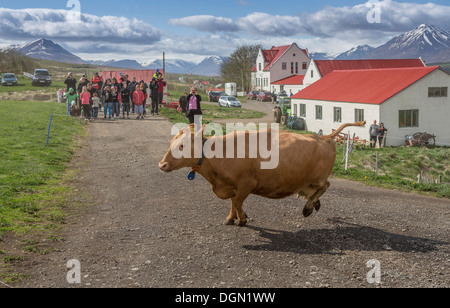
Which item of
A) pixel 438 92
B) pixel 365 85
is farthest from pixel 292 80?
pixel 438 92

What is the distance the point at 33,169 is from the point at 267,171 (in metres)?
9.06

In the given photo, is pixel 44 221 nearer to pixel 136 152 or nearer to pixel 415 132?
pixel 136 152

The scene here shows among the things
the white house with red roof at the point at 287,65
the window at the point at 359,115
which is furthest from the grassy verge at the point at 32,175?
the white house with red roof at the point at 287,65

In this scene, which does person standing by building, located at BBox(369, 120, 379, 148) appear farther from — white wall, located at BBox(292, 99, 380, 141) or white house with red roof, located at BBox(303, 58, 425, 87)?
white house with red roof, located at BBox(303, 58, 425, 87)

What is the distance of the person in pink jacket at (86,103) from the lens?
26.7 metres

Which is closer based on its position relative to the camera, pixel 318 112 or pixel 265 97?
pixel 318 112

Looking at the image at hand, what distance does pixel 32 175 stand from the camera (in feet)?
45.5

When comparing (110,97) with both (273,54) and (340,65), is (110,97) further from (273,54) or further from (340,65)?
(273,54)

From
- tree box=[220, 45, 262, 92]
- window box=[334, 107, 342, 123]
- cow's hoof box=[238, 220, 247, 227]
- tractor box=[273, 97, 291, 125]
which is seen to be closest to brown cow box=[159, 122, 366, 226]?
cow's hoof box=[238, 220, 247, 227]

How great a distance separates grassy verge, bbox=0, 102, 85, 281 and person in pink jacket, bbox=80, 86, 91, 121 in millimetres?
704

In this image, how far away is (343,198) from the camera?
39.1 ft

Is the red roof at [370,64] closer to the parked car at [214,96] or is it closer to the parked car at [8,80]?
the parked car at [214,96]

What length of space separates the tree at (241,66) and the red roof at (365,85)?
5621 cm
